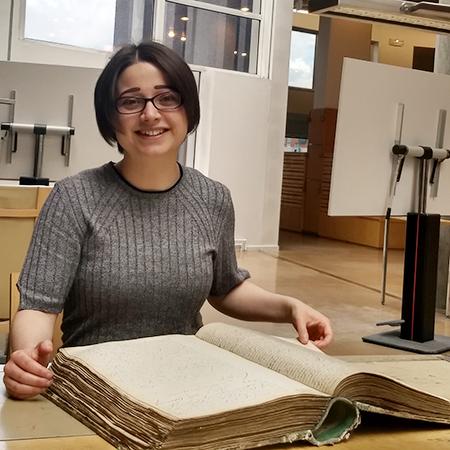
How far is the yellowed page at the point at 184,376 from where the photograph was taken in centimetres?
75

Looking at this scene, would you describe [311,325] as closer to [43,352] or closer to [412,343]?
[43,352]

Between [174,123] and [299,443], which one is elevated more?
[174,123]

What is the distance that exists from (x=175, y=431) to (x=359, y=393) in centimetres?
24

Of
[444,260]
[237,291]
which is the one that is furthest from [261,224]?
[237,291]

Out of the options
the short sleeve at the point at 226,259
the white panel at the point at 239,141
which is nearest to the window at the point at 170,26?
the white panel at the point at 239,141

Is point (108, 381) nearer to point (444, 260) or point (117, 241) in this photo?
point (117, 241)

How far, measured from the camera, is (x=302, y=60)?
1434cm

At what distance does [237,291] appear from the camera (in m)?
1.40

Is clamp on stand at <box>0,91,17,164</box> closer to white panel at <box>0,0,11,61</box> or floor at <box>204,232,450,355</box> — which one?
floor at <box>204,232,450,355</box>

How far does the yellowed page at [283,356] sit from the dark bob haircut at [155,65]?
0.39 meters

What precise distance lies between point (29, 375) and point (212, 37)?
23.3 feet

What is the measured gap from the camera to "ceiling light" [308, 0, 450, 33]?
8.23ft

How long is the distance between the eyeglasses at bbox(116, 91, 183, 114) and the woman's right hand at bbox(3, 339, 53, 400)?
436 mm

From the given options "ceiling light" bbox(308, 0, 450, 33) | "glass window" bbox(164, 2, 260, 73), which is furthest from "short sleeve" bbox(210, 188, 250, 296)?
"glass window" bbox(164, 2, 260, 73)
